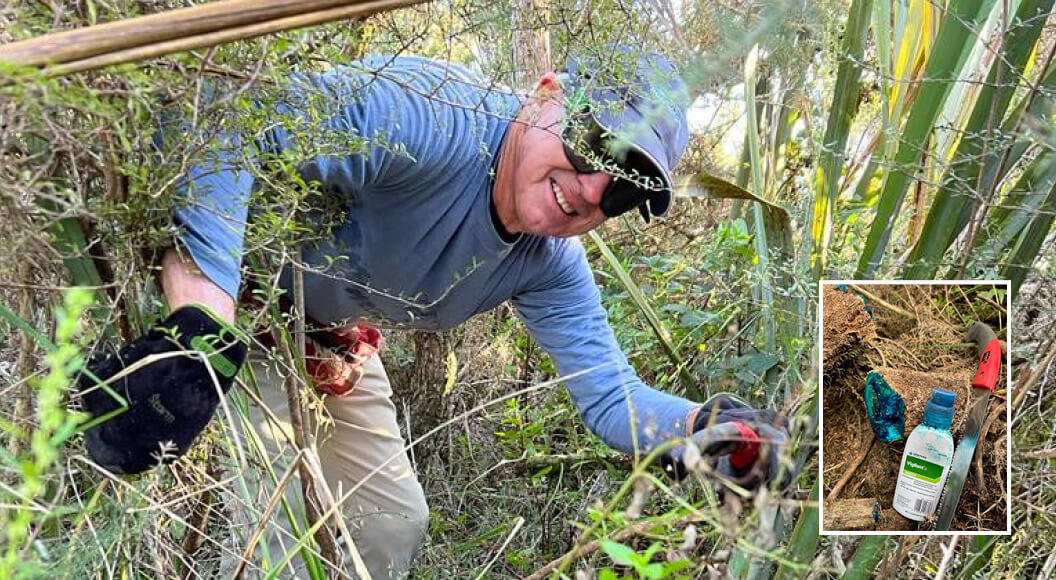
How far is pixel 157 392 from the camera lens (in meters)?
0.83

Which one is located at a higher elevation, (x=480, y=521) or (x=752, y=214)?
(x=752, y=214)

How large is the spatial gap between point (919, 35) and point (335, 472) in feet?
4.62

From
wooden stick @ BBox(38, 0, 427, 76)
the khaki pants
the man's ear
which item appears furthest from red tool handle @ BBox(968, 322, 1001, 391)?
the khaki pants

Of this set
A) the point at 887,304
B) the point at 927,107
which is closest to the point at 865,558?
the point at 887,304

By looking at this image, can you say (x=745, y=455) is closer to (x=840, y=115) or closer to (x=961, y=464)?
(x=961, y=464)

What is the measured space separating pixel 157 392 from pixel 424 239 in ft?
2.40

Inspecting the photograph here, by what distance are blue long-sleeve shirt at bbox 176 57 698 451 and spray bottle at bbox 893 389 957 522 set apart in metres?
0.27

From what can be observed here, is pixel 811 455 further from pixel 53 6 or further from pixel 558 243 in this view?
pixel 53 6

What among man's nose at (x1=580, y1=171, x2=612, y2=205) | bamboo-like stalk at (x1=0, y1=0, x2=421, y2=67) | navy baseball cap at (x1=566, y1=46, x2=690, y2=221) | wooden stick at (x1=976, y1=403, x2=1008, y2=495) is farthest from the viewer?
man's nose at (x1=580, y1=171, x2=612, y2=205)

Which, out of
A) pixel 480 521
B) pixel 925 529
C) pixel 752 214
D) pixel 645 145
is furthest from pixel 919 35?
pixel 480 521

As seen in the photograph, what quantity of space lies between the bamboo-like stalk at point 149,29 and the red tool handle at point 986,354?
802mm

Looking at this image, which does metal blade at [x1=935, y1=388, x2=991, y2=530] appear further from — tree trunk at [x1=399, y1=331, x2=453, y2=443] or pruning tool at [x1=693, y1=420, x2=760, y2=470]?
tree trunk at [x1=399, y1=331, x2=453, y2=443]

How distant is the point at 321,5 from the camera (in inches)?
20.0

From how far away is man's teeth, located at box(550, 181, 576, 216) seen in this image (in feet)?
4.67
